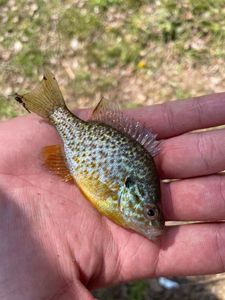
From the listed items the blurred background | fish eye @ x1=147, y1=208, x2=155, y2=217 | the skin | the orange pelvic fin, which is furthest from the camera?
the blurred background

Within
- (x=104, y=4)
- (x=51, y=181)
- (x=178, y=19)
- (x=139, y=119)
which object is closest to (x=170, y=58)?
(x=178, y=19)

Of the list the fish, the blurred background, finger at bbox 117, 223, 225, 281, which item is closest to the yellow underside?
the fish

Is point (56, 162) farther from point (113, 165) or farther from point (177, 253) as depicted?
point (177, 253)

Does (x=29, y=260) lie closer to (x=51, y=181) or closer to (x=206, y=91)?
(x=51, y=181)

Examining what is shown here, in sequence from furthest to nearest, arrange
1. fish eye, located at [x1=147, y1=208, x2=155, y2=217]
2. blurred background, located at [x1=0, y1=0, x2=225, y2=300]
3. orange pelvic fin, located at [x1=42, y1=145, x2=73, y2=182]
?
blurred background, located at [x1=0, y1=0, x2=225, y2=300] < orange pelvic fin, located at [x1=42, y1=145, x2=73, y2=182] < fish eye, located at [x1=147, y1=208, x2=155, y2=217]

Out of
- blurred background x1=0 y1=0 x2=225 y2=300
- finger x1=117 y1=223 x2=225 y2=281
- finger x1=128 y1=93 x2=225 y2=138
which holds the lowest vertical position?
finger x1=117 y1=223 x2=225 y2=281

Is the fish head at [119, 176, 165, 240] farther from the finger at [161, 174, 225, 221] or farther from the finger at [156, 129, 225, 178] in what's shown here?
the finger at [156, 129, 225, 178]

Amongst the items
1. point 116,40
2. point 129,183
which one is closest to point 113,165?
point 129,183
